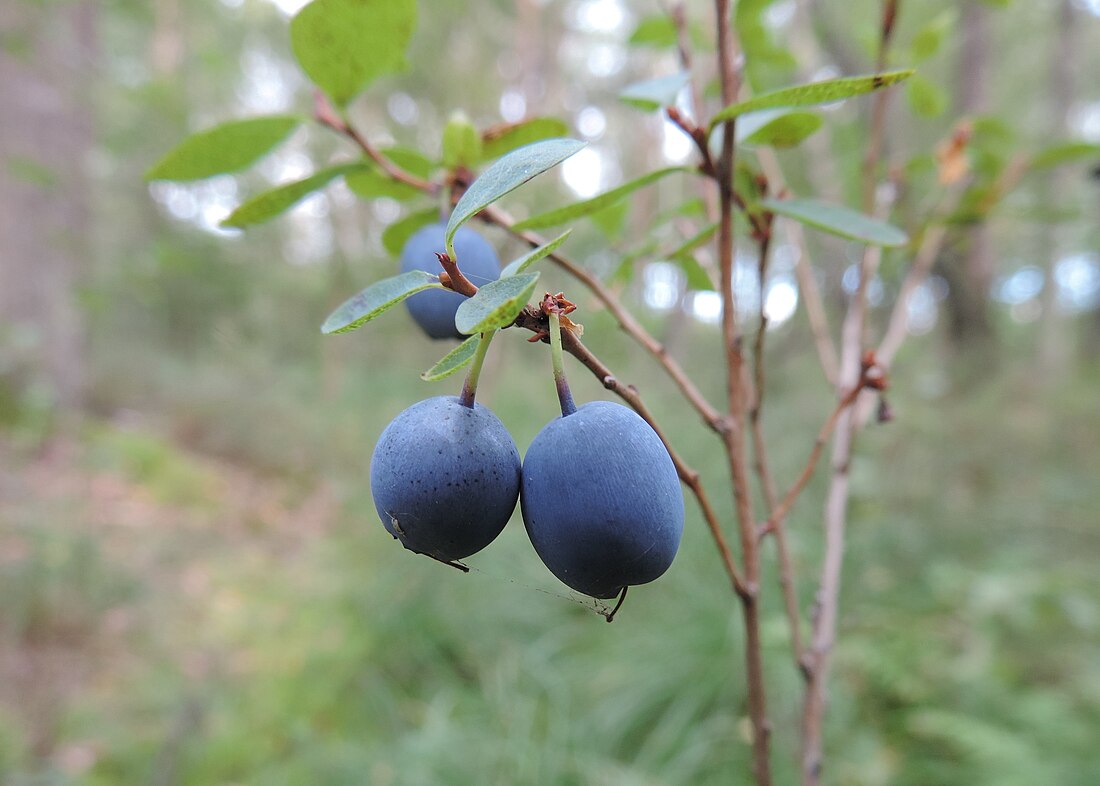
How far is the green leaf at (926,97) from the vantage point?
3.54ft

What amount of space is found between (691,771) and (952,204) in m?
1.61

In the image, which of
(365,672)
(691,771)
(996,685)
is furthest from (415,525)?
(365,672)

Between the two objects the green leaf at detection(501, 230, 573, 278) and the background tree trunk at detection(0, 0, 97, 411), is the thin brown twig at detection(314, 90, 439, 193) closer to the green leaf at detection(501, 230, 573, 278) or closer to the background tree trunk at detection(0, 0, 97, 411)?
the green leaf at detection(501, 230, 573, 278)

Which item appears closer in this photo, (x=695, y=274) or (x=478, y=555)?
(x=695, y=274)

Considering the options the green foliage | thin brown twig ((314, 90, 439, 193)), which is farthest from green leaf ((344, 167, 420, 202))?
the green foliage

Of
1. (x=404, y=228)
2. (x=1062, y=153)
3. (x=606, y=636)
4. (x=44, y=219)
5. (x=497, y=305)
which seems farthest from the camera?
(x=44, y=219)

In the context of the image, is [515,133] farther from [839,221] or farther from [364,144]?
[839,221]

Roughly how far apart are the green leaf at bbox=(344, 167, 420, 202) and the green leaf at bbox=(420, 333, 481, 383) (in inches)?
13.5

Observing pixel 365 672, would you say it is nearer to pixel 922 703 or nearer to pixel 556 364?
pixel 922 703

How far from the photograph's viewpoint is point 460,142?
68 centimetres

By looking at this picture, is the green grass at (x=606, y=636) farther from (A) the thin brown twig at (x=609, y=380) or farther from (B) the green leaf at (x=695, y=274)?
(A) the thin brown twig at (x=609, y=380)

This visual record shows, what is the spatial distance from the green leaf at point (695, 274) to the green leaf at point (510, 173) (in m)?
0.32

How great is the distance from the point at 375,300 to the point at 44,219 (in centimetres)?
470

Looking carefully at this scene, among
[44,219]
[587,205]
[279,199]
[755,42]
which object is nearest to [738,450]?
[587,205]
